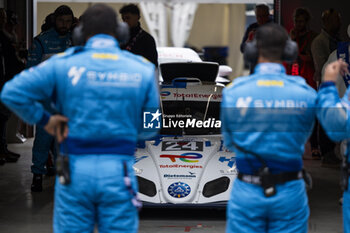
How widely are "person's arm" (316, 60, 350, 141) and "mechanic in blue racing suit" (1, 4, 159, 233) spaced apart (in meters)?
0.98

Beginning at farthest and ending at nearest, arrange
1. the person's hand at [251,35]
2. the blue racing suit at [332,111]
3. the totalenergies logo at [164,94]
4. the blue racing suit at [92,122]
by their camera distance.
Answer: the person's hand at [251,35], the totalenergies logo at [164,94], the blue racing suit at [332,111], the blue racing suit at [92,122]

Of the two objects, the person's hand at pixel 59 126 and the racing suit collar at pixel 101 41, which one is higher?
the racing suit collar at pixel 101 41

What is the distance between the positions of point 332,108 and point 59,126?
149cm

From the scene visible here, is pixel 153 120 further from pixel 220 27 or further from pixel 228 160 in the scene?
pixel 220 27

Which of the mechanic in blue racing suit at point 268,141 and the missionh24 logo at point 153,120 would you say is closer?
the mechanic in blue racing suit at point 268,141

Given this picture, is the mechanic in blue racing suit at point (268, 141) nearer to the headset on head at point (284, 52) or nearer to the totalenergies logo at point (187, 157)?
the headset on head at point (284, 52)

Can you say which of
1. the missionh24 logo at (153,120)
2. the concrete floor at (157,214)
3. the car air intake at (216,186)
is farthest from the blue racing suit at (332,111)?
the car air intake at (216,186)

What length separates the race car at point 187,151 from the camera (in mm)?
7719

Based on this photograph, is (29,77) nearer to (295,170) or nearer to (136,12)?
(295,170)

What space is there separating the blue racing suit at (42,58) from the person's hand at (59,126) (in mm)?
4921

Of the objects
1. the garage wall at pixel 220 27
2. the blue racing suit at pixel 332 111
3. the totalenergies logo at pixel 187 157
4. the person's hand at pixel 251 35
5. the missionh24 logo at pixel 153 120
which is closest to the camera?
the blue racing suit at pixel 332 111

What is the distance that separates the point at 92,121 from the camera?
405 centimetres

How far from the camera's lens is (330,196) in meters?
9.49

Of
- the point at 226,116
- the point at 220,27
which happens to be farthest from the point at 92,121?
the point at 220,27
